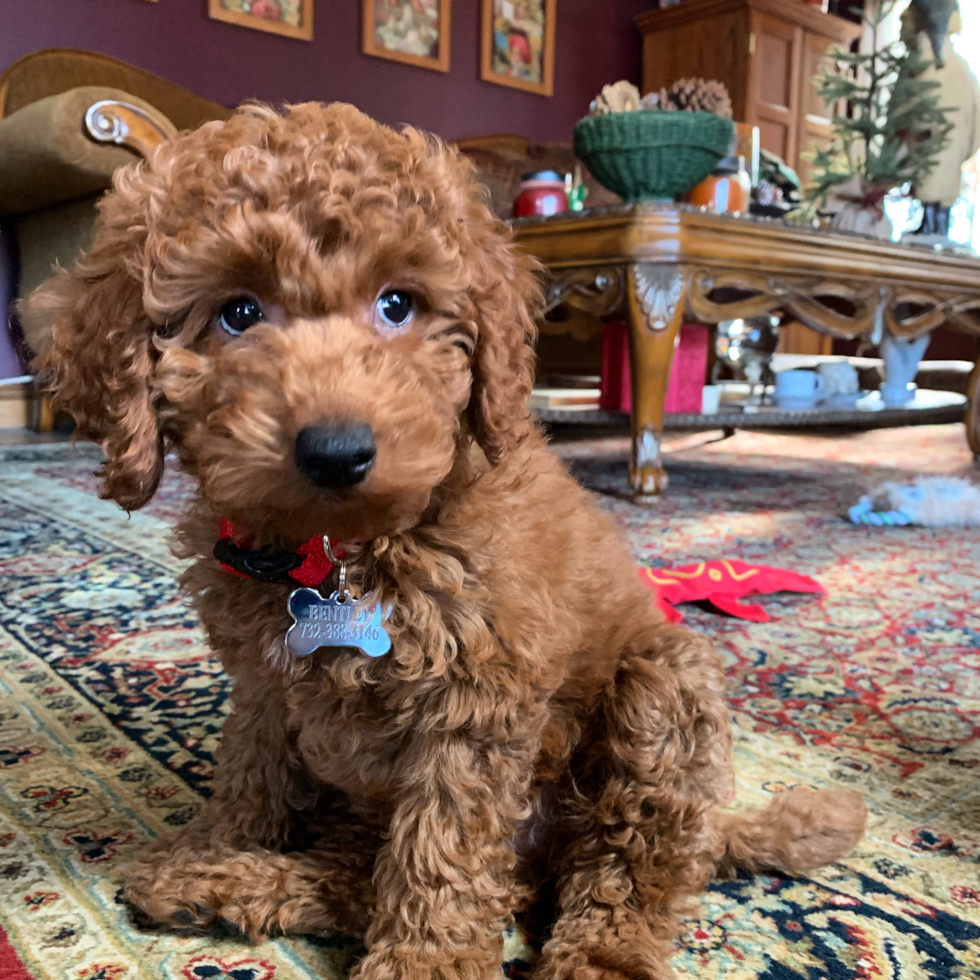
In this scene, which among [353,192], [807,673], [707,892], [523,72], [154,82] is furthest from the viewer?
[523,72]

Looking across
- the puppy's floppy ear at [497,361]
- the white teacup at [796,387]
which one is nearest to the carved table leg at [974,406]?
the white teacup at [796,387]

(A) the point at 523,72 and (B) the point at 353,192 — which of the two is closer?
(B) the point at 353,192

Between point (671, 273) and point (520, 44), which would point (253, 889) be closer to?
point (671, 273)

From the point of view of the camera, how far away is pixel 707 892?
4.05 ft

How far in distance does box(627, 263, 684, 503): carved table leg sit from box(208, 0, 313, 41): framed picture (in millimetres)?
4348

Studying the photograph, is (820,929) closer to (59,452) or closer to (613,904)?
(613,904)

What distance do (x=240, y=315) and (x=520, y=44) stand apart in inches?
305

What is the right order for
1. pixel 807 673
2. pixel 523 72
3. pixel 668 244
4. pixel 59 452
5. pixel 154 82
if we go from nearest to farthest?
pixel 807 673, pixel 668 244, pixel 59 452, pixel 154 82, pixel 523 72

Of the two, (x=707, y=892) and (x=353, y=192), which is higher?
(x=353, y=192)

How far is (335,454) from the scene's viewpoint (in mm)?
879

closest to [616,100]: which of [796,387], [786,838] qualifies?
[796,387]

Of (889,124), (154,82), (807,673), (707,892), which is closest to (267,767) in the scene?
(707,892)

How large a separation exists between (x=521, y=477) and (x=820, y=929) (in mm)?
698

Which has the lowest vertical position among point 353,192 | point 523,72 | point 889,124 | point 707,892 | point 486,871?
point 707,892
